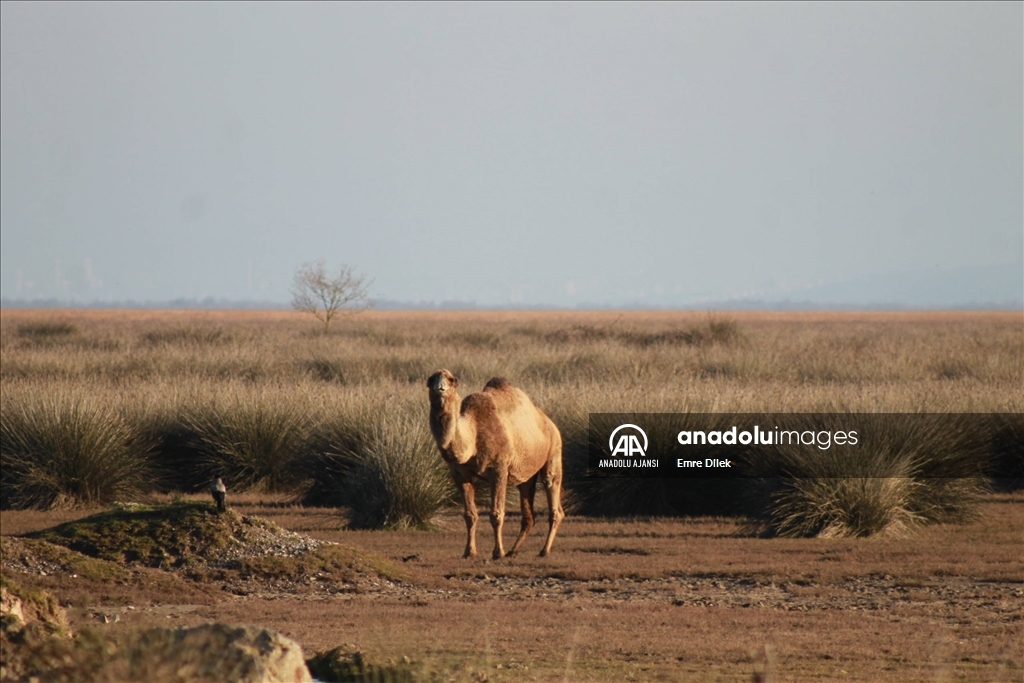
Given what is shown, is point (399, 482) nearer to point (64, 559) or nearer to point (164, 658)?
point (64, 559)

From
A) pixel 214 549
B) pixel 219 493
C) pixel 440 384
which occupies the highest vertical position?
pixel 440 384

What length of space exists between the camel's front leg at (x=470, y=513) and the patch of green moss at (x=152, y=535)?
7.51 feet

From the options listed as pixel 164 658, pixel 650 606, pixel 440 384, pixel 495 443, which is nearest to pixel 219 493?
pixel 495 443

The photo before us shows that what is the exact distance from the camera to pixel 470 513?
11547 millimetres

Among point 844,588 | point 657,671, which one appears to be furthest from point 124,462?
point 657,671

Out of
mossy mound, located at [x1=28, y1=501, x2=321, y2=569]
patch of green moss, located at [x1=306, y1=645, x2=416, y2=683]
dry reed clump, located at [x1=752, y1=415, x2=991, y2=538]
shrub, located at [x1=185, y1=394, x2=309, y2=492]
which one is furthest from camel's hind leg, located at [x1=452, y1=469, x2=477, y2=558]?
shrub, located at [x1=185, y1=394, x2=309, y2=492]

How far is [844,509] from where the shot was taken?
14977 millimetres

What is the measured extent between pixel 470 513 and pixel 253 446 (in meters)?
8.75

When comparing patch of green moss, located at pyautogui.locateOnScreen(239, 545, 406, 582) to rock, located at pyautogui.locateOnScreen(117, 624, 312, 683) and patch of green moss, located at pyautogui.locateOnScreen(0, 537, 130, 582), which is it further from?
rock, located at pyautogui.locateOnScreen(117, 624, 312, 683)

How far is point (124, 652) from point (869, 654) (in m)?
5.59

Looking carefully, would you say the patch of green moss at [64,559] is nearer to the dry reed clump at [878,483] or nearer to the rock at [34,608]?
the rock at [34,608]

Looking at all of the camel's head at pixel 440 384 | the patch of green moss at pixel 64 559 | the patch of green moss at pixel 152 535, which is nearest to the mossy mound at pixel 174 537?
the patch of green moss at pixel 152 535

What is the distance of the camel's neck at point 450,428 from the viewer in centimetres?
1016

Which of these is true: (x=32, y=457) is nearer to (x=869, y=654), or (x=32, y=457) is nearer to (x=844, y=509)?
(x=844, y=509)
